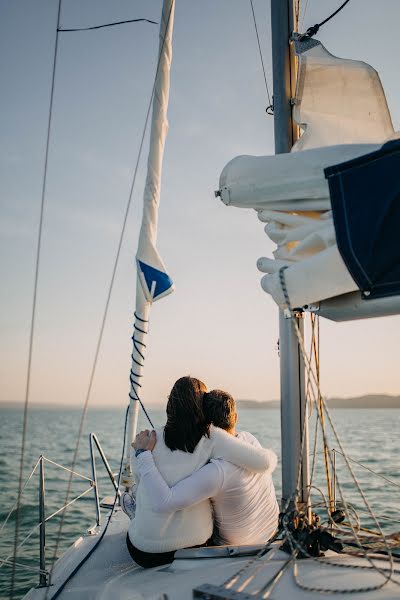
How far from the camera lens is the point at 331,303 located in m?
2.12

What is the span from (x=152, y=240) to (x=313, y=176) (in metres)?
1.73

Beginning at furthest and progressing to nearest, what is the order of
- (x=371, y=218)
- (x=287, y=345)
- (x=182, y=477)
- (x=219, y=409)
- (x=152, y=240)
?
(x=152, y=240)
(x=287, y=345)
(x=219, y=409)
(x=182, y=477)
(x=371, y=218)

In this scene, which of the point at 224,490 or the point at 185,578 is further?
the point at 224,490

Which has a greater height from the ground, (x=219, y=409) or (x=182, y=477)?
(x=219, y=409)

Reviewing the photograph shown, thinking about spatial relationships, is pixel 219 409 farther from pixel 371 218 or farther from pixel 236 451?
pixel 371 218

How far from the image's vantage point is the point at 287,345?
9.21 feet

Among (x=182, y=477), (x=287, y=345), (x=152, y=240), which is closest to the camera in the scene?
(x=182, y=477)

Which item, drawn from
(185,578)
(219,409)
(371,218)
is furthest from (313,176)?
(185,578)

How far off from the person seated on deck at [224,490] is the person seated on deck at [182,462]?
40mm

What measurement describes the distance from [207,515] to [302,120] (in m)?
2.11

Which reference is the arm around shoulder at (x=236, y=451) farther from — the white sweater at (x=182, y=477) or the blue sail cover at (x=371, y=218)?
the blue sail cover at (x=371, y=218)

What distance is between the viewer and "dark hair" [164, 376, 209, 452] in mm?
2441

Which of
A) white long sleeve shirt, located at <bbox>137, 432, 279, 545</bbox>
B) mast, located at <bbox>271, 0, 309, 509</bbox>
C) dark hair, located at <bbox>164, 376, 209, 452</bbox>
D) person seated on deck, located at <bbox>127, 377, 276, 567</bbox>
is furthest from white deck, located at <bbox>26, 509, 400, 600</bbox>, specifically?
dark hair, located at <bbox>164, 376, 209, 452</bbox>

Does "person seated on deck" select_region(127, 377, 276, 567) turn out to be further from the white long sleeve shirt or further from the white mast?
the white mast
